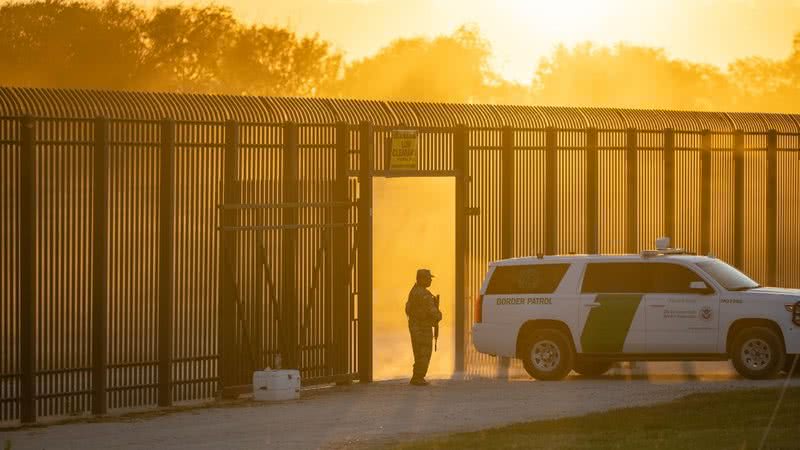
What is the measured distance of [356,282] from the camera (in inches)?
1016

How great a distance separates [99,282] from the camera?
22.1 meters

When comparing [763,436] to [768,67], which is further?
[768,67]

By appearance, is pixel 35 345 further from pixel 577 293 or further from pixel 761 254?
pixel 761 254

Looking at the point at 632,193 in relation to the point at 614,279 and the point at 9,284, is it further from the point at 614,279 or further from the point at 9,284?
the point at 9,284

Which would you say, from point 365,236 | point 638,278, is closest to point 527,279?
point 638,278

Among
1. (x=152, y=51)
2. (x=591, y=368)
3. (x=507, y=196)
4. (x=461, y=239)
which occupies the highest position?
(x=152, y=51)

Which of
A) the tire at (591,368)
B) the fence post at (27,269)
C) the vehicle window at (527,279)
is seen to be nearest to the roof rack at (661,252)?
the vehicle window at (527,279)

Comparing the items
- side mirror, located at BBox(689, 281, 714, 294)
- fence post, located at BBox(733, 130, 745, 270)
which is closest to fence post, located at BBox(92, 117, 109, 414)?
side mirror, located at BBox(689, 281, 714, 294)

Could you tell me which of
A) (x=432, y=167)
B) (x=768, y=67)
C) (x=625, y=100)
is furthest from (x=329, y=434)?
(x=768, y=67)

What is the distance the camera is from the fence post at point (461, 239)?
1104 inches

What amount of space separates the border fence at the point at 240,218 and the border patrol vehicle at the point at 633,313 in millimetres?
1906

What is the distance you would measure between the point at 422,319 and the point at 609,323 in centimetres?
245

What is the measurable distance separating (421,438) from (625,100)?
399ft

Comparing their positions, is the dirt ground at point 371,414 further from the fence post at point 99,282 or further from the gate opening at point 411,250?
the gate opening at point 411,250
